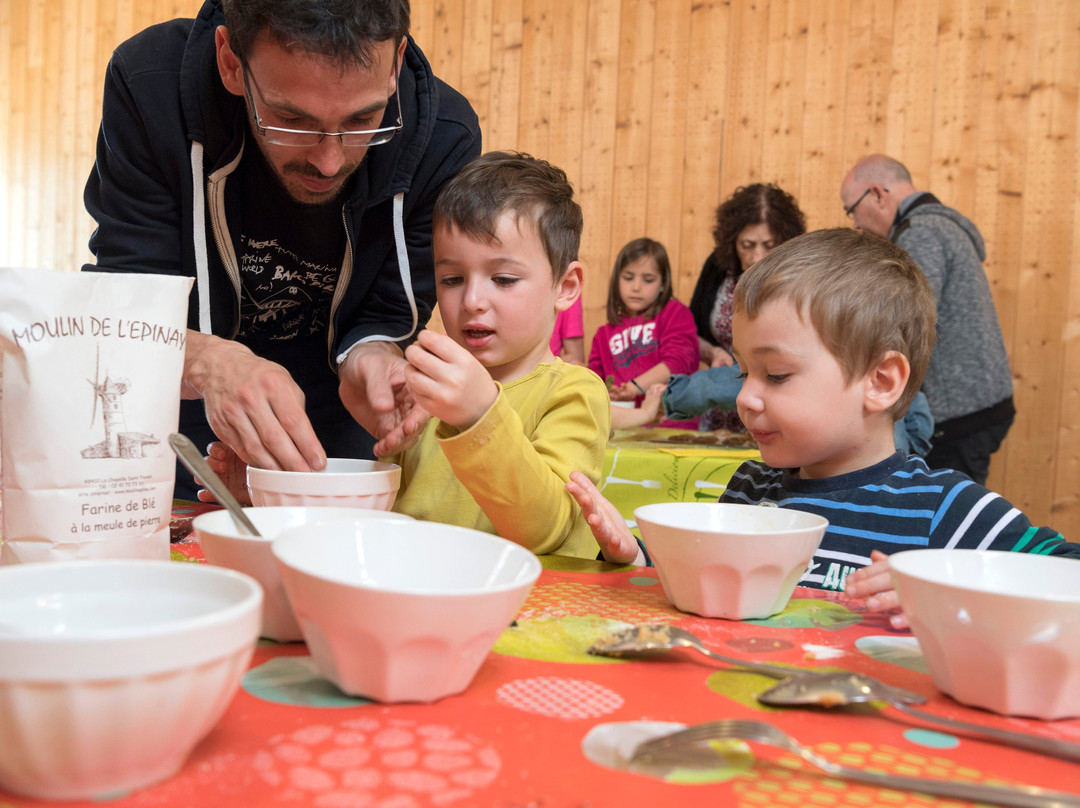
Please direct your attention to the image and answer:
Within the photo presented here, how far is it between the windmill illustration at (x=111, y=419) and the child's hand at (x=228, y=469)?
53 cm

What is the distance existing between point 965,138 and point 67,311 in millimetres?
4412

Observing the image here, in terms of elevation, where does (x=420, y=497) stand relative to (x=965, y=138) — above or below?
below

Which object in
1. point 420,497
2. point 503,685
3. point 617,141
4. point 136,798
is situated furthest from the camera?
point 617,141

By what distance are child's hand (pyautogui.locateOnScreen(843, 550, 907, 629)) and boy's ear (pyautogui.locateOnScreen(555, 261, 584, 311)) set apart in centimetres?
85

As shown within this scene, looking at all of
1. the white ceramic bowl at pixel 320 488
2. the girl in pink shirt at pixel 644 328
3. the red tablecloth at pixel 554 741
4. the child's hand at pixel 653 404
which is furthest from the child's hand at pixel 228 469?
the girl in pink shirt at pixel 644 328

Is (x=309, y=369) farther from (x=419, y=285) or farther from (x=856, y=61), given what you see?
(x=856, y=61)

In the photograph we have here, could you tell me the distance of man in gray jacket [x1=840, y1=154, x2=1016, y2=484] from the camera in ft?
10.1

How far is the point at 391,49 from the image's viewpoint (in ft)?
3.93

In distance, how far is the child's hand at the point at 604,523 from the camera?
0.91 meters

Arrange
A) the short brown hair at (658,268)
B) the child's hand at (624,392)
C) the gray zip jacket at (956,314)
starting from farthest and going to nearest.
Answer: the short brown hair at (658,268), the child's hand at (624,392), the gray zip jacket at (956,314)

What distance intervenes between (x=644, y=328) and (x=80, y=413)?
3.45m

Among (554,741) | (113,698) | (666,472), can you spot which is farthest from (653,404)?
(113,698)

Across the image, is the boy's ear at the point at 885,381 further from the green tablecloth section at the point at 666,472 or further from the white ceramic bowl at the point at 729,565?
the green tablecloth section at the point at 666,472

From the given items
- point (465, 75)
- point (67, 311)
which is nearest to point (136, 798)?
point (67, 311)
